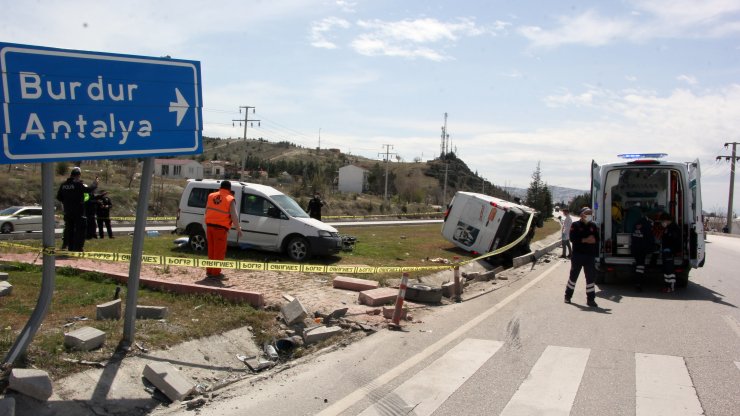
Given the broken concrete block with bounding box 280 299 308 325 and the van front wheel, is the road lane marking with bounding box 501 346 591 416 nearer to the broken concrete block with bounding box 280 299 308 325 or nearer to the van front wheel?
the broken concrete block with bounding box 280 299 308 325

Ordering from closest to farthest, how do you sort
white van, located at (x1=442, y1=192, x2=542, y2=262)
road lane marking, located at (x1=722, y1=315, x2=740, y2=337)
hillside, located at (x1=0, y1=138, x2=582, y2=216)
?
road lane marking, located at (x1=722, y1=315, x2=740, y2=337) < white van, located at (x1=442, y1=192, x2=542, y2=262) < hillside, located at (x1=0, y1=138, x2=582, y2=216)

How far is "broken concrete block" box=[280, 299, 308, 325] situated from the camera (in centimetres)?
775

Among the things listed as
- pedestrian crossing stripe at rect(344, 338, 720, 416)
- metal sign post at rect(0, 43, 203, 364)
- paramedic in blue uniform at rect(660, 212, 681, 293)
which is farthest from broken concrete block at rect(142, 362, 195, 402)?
paramedic in blue uniform at rect(660, 212, 681, 293)

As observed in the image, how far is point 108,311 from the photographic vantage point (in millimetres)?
6809

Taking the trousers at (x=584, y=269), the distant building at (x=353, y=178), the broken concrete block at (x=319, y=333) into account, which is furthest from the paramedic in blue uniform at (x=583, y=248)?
the distant building at (x=353, y=178)

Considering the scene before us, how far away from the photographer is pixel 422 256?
55.6 ft

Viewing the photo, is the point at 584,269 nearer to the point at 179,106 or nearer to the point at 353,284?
the point at 353,284

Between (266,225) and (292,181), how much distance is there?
72.7m

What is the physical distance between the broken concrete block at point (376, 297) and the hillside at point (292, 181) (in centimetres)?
460

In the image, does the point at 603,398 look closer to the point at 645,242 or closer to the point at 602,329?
the point at 602,329

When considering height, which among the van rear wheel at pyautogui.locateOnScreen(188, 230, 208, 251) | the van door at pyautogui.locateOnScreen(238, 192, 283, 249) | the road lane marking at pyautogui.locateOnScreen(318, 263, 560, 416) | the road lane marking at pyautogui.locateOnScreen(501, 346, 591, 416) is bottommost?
the road lane marking at pyautogui.locateOnScreen(318, 263, 560, 416)

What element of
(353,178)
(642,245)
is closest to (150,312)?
(642,245)

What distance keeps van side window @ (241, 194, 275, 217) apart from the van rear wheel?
111cm

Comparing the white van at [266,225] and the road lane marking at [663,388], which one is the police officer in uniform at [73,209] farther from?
the road lane marking at [663,388]
